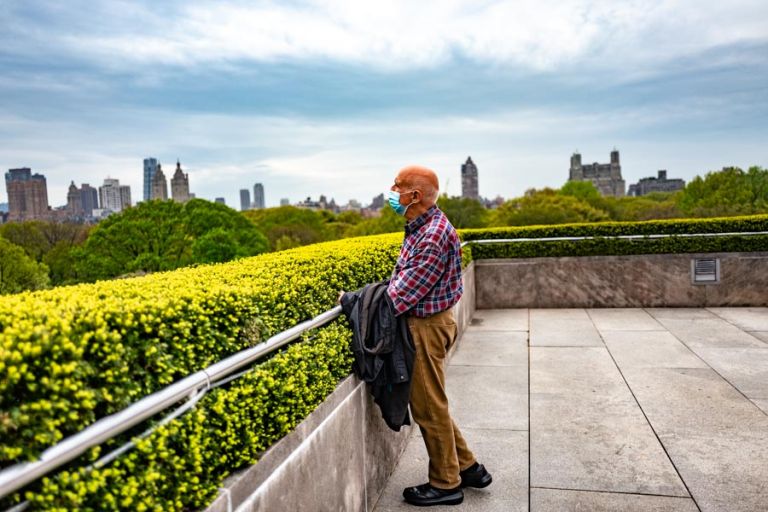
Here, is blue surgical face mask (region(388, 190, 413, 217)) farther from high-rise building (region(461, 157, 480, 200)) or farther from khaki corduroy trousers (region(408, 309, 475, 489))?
high-rise building (region(461, 157, 480, 200))

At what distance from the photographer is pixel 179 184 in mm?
162125

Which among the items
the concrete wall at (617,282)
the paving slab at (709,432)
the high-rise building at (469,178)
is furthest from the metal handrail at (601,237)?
the high-rise building at (469,178)

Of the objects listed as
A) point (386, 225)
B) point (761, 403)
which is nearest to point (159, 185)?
point (386, 225)

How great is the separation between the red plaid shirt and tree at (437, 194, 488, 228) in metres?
57.8

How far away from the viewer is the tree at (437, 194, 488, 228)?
6253cm

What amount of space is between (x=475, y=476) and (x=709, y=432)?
7.20 feet

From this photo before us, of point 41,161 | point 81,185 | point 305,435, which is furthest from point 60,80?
point 305,435

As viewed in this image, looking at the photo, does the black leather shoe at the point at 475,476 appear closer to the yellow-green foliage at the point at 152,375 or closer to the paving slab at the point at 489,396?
the paving slab at the point at 489,396

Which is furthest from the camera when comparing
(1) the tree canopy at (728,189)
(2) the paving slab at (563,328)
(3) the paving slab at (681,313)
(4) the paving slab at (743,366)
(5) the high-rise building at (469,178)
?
(5) the high-rise building at (469,178)

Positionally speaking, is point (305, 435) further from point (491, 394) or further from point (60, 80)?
point (60, 80)

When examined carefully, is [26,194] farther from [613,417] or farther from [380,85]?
[613,417]

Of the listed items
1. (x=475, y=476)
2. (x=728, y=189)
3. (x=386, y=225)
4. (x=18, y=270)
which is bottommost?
(x=18, y=270)

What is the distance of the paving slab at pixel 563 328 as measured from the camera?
316 inches

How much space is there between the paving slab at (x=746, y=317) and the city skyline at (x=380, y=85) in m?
4.97
